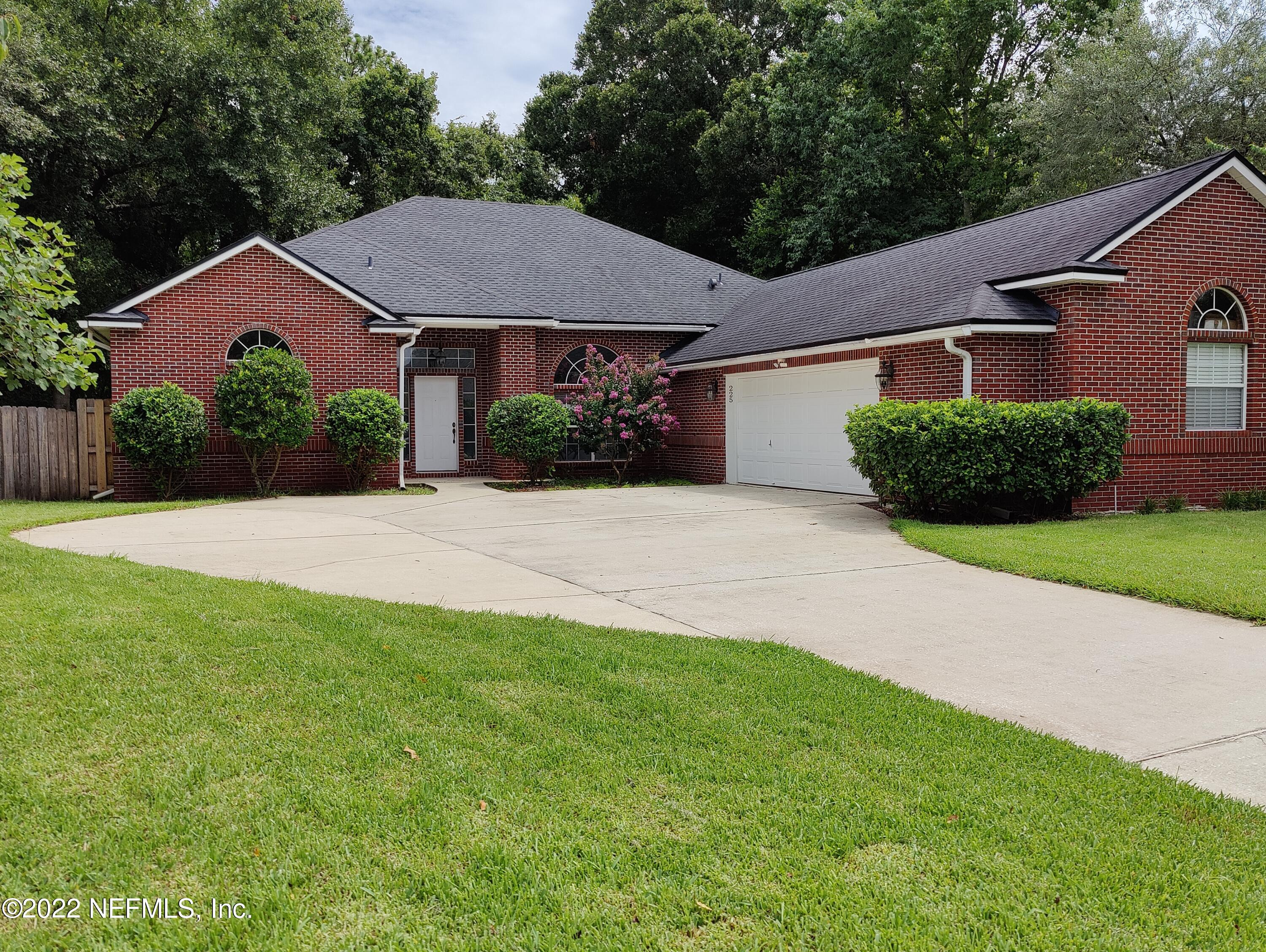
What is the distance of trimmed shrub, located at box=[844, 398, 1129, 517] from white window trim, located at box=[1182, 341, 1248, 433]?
2066 millimetres

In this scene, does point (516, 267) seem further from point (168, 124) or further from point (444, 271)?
point (168, 124)

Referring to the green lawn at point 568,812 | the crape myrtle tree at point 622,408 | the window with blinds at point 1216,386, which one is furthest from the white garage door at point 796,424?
the green lawn at point 568,812

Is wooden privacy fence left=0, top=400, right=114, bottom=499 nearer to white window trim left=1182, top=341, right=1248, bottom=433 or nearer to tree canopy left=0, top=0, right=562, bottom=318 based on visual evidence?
tree canopy left=0, top=0, right=562, bottom=318

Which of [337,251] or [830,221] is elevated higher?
[830,221]

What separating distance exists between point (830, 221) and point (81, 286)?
22609 millimetres

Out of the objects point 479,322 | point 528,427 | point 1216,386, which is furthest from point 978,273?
point 479,322

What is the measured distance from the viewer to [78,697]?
4539 millimetres

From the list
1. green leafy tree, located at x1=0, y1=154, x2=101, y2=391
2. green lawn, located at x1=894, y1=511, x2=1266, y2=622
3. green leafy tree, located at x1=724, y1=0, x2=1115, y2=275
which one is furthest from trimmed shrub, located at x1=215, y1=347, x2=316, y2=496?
green leafy tree, located at x1=724, y1=0, x2=1115, y2=275

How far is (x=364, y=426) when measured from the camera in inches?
671

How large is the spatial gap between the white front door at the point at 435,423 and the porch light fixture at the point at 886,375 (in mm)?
10157

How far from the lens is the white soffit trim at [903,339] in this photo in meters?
13.2

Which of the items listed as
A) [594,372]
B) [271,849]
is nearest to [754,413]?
[594,372]

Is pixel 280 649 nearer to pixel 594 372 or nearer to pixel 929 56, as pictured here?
pixel 594 372

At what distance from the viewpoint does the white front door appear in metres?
21.1
